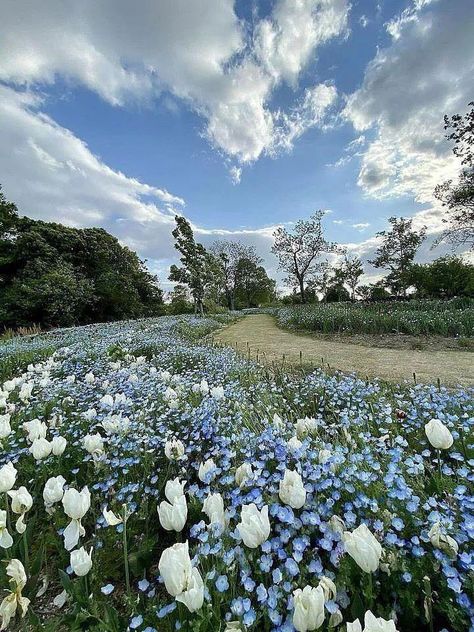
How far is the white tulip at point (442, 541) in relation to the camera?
43.8 inches

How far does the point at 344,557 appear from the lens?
1.27 m

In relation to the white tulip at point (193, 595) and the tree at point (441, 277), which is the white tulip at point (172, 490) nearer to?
the white tulip at point (193, 595)

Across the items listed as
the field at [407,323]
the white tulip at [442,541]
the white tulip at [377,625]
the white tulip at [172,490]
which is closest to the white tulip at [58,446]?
the white tulip at [172,490]

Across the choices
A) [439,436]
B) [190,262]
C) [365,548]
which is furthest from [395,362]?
[190,262]

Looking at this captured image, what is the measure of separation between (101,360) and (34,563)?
184 inches

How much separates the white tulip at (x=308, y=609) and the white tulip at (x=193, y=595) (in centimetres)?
30

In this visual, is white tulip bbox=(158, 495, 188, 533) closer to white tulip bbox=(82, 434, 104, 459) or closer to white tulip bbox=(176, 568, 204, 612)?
white tulip bbox=(176, 568, 204, 612)

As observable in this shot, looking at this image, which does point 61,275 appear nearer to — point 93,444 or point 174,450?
point 93,444

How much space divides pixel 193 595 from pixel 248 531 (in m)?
0.27

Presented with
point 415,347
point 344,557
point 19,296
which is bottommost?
point 415,347

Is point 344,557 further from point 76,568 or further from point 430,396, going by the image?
Result: point 430,396

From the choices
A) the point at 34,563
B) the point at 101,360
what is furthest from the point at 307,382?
the point at 101,360

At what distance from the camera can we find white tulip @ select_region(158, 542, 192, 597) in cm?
97

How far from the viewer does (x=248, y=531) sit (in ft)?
3.75
